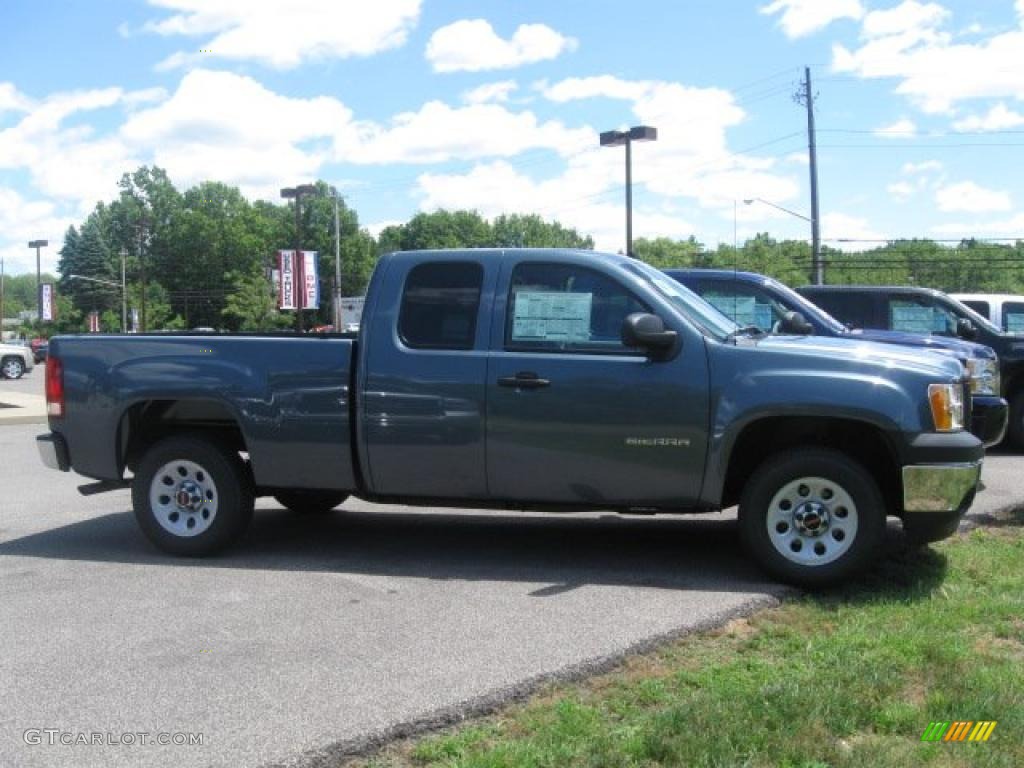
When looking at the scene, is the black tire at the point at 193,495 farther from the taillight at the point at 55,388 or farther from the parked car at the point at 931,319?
the parked car at the point at 931,319

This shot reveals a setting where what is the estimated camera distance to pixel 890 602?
211 inches

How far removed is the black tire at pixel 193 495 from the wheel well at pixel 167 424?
119 mm

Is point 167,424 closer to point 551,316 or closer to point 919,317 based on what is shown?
point 551,316

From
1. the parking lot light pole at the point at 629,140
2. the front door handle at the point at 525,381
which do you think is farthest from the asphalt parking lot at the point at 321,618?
the parking lot light pole at the point at 629,140

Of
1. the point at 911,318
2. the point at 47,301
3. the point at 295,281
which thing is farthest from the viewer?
the point at 47,301

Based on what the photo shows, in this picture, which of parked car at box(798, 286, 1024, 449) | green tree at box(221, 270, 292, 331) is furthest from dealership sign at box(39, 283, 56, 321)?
parked car at box(798, 286, 1024, 449)

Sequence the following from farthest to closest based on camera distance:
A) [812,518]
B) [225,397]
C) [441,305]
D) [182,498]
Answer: [182,498], [225,397], [441,305], [812,518]

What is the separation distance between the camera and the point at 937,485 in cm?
547

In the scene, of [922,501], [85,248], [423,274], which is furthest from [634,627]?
[85,248]

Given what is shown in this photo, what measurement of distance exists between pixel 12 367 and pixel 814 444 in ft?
116

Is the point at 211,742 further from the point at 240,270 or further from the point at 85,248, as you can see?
the point at 85,248

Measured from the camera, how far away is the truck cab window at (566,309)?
6.06m

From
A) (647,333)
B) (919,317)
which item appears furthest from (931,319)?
(647,333)

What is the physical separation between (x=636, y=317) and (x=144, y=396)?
3.23 m
